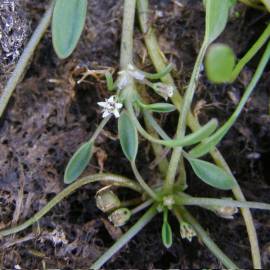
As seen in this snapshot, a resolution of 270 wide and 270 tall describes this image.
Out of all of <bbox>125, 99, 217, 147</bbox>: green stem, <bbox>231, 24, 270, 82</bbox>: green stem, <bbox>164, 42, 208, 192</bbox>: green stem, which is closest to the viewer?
<bbox>125, 99, 217, 147</bbox>: green stem

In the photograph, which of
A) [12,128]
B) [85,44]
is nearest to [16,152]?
[12,128]

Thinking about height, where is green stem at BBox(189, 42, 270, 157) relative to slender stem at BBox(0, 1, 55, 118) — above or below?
below

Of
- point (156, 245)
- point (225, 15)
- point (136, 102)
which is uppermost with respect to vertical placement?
point (225, 15)

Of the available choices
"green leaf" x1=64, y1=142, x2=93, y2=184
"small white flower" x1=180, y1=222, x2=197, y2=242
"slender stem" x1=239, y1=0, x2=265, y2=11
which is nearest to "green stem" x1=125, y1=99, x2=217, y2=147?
"green leaf" x1=64, y1=142, x2=93, y2=184

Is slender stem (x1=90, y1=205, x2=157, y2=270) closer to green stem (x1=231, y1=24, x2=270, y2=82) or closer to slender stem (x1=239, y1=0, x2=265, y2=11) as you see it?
green stem (x1=231, y1=24, x2=270, y2=82)

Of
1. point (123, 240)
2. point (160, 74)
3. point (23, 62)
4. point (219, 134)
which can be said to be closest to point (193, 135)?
point (219, 134)

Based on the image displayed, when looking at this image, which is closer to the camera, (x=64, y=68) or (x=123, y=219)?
(x=123, y=219)

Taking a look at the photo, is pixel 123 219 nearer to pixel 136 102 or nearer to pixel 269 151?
pixel 136 102

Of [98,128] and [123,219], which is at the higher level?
[98,128]
